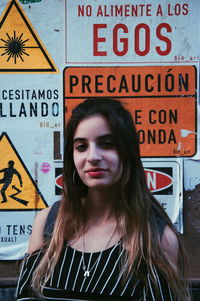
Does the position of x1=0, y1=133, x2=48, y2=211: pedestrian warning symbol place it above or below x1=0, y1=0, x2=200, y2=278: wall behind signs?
below

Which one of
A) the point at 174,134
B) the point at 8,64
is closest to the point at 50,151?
the point at 8,64

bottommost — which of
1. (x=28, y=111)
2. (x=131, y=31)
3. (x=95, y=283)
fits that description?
(x=95, y=283)

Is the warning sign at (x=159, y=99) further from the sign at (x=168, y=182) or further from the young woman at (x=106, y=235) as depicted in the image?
the young woman at (x=106, y=235)

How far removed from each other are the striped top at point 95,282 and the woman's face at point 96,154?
0.26 metres

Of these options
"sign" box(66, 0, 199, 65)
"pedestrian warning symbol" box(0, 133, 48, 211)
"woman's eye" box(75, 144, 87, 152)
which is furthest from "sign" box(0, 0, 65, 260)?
"woman's eye" box(75, 144, 87, 152)

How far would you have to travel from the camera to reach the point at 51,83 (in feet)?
10.5

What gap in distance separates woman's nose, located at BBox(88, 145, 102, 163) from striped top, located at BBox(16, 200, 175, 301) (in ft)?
1.10

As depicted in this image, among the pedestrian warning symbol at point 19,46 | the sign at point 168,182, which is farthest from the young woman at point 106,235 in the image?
the pedestrian warning symbol at point 19,46

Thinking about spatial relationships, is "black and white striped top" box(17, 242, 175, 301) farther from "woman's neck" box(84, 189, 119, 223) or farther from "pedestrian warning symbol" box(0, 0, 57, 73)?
"pedestrian warning symbol" box(0, 0, 57, 73)

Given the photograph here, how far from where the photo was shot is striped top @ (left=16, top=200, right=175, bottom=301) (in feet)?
5.00

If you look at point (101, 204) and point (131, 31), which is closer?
point (101, 204)

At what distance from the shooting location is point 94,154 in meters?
1.58

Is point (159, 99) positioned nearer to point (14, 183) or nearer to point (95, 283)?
point (14, 183)

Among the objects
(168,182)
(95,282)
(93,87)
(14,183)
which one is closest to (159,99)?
(93,87)
